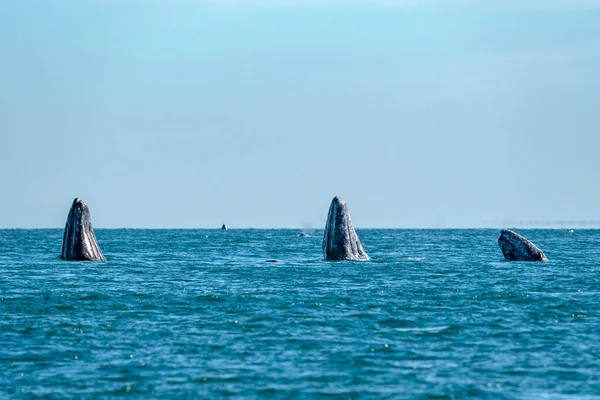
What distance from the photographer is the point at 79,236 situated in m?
59.7

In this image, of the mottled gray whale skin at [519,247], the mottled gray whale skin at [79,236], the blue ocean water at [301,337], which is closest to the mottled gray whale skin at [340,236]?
the blue ocean water at [301,337]

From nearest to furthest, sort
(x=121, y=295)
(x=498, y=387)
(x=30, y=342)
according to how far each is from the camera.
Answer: (x=498, y=387), (x=30, y=342), (x=121, y=295)

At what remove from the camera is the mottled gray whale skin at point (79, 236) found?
5797cm

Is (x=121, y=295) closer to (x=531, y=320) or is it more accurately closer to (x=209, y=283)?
(x=209, y=283)

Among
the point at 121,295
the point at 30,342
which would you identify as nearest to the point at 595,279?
the point at 121,295

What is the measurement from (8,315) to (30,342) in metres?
6.76

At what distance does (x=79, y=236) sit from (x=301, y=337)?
3463 cm

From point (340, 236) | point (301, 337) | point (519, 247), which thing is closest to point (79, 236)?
point (340, 236)

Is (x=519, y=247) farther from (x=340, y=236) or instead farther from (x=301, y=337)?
(x=301, y=337)

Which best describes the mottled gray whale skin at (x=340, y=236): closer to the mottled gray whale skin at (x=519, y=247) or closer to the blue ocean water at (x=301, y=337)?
the blue ocean water at (x=301, y=337)

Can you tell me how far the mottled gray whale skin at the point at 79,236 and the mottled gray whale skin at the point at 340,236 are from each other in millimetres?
14854

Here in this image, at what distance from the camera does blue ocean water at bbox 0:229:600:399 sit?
21391 mm

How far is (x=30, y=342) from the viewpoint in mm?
Answer: 27422

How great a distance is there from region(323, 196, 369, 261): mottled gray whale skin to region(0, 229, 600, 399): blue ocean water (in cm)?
818
